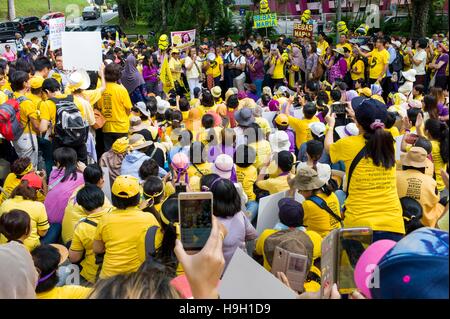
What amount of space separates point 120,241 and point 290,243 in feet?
3.92

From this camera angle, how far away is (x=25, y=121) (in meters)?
6.11

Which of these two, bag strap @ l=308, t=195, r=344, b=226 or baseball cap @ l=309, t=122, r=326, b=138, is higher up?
baseball cap @ l=309, t=122, r=326, b=138

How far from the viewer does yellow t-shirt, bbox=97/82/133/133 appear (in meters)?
6.72

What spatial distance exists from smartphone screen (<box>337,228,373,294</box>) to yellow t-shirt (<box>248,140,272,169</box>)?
318cm

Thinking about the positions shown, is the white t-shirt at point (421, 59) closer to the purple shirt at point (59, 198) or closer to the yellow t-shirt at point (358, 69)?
the yellow t-shirt at point (358, 69)

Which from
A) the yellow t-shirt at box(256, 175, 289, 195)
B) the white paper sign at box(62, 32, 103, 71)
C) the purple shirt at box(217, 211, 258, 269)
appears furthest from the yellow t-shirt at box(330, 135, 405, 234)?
the white paper sign at box(62, 32, 103, 71)

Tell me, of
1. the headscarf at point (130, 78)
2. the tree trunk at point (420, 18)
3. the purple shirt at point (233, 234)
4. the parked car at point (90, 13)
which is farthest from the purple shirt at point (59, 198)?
the parked car at point (90, 13)

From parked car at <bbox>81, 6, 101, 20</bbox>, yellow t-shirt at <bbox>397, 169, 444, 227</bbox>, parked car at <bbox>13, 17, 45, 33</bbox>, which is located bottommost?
yellow t-shirt at <bbox>397, 169, 444, 227</bbox>

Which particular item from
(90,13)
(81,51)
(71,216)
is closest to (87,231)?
(71,216)

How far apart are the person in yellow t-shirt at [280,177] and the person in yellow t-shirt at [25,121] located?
2.96m

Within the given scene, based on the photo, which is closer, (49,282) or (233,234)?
(49,282)

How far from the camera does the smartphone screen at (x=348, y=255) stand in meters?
2.17

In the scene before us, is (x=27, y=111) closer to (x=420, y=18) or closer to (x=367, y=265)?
(x=367, y=265)

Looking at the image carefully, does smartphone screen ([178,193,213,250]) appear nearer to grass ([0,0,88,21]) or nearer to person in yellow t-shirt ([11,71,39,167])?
person in yellow t-shirt ([11,71,39,167])
